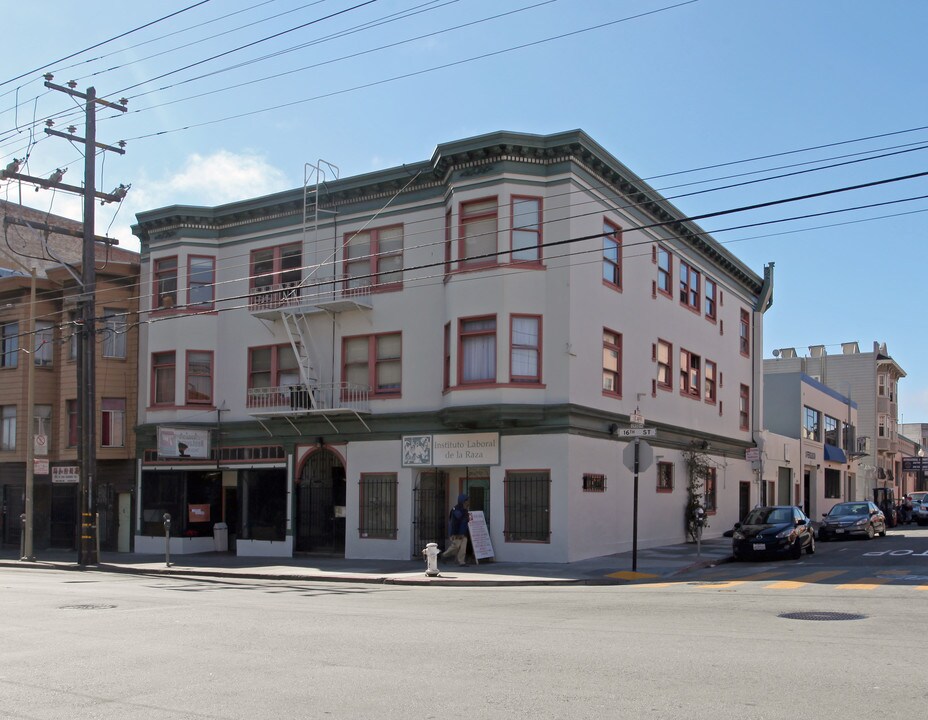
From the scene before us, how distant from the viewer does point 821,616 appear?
1262 cm

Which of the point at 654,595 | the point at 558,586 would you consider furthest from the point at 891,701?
the point at 558,586

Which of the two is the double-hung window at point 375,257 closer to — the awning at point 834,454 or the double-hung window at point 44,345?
the double-hung window at point 44,345

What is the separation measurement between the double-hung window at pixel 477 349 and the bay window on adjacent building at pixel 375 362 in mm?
2504

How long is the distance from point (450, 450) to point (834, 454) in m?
33.0

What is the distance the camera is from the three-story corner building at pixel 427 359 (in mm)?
24078

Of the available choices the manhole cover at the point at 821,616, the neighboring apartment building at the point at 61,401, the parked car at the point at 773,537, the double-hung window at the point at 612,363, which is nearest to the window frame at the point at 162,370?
the neighboring apartment building at the point at 61,401

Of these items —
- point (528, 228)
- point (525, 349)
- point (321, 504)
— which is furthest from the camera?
point (321, 504)

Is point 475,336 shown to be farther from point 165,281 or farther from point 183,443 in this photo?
point 165,281

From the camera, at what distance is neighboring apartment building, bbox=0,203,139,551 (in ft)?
Answer: 102

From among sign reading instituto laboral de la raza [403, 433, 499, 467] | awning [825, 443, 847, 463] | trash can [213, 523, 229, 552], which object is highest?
sign reading instituto laboral de la raza [403, 433, 499, 467]

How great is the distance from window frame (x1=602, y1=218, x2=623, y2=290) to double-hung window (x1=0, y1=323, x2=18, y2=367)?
2144cm

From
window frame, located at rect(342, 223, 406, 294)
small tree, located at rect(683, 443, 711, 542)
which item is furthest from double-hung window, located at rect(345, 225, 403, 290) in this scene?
small tree, located at rect(683, 443, 711, 542)

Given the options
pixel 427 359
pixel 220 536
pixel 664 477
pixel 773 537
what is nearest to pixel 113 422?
pixel 220 536

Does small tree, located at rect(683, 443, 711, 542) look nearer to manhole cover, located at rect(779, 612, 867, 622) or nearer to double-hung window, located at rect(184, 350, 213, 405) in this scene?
double-hung window, located at rect(184, 350, 213, 405)
